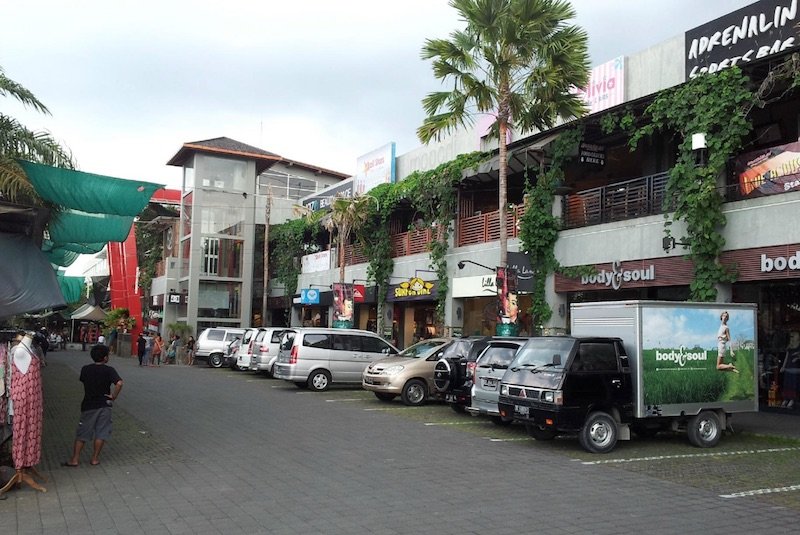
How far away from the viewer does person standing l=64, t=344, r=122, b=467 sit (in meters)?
9.68

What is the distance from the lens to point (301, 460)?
10.1 metres

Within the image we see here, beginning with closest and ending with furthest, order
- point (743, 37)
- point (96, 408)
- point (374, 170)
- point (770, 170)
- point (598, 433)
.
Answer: point (96, 408)
point (598, 433)
point (770, 170)
point (743, 37)
point (374, 170)

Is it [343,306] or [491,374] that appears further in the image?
[343,306]

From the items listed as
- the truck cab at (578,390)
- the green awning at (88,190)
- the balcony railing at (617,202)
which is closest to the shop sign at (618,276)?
the balcony railing at (617,202)

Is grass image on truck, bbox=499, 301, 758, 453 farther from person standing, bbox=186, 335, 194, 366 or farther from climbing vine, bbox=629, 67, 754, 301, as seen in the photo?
person standing, bbox=186, 335, 194, 366

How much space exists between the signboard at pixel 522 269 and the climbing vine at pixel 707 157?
16.9 feet

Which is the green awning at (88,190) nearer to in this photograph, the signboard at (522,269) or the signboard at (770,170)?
the signboard at (522,269)

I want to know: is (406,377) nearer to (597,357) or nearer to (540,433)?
(540,433)

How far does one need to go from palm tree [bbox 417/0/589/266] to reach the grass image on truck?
290 inches

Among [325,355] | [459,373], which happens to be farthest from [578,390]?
[325,355]

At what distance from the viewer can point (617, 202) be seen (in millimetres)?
19391

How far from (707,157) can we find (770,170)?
4.91ft

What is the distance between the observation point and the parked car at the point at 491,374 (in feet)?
43.8

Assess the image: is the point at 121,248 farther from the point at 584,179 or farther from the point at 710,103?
the point at 710,103
